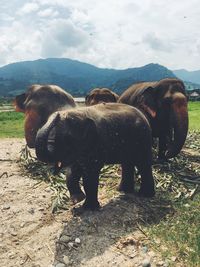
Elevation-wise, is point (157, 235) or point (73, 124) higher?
point (73, 124)

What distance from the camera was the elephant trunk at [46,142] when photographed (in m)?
7.34

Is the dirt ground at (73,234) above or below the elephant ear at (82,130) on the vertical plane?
below

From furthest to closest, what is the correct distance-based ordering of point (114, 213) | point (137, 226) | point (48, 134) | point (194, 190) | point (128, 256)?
point (194, 190)
point (114, 213)
point (137, 226)
point (48, 134)
point (128, 256)

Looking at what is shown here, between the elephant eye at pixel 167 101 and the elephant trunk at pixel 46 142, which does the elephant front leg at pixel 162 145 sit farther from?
the elephant trunk at pixel 46 142

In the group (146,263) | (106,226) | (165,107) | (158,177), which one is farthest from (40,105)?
(146,263)

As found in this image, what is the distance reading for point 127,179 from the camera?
31.9 feet

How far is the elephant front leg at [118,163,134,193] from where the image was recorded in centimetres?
968

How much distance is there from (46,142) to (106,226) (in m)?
1.86

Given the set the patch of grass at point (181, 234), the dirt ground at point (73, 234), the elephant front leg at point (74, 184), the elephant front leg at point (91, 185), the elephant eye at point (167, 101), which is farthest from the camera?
the elephant eye at point (167, 101)

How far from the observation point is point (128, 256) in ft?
22.6

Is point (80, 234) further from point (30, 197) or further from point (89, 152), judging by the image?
point (30, 197)

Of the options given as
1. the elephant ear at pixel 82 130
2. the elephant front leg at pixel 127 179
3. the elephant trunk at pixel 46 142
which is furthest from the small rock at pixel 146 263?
the elephant front leg at pixel 127 179

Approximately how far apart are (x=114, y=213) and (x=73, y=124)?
6.17 feet

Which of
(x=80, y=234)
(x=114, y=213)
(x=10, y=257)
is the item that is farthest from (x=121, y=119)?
(x=10, y=257)
